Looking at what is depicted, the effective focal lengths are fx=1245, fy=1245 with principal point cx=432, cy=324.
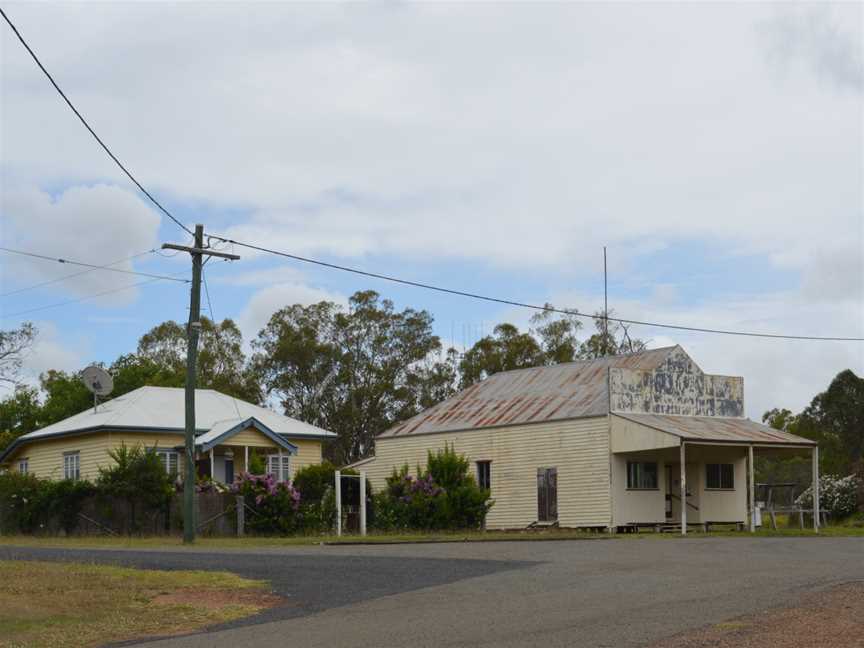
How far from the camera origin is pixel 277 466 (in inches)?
1762

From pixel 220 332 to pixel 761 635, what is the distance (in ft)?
218

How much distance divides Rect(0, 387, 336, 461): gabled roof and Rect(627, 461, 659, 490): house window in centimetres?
1277

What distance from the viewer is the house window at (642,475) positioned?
123ft

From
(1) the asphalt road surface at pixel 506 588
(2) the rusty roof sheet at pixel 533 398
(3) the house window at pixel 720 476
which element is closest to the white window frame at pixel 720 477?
(3) the house window at pixel 720 476

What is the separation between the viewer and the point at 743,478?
137ft

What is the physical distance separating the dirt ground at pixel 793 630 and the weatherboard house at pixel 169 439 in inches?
1181

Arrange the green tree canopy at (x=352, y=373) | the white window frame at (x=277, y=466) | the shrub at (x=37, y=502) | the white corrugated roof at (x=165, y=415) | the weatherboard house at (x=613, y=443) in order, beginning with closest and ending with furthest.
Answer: the weatherboard house at (x=613, y=443), the shrub at (x=37, y=502), the white corrugated roof at (x=165, y=415), the white window frame at (x=277, y=466), the green tree canopy at (x=352, y=373)

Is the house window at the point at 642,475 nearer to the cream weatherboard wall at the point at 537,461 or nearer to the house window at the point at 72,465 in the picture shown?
the cream weatherboard wall at the point at 537,461

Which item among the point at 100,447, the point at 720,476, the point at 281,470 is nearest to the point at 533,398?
the point at 720,476

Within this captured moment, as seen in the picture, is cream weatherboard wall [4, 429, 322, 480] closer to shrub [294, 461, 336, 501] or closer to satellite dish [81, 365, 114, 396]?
satellite dish [81, 365, 114, 396]

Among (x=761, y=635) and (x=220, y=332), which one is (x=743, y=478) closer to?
(x=761, y=635)

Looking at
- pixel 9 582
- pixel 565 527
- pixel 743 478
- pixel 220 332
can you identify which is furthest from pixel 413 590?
pixel 220 332

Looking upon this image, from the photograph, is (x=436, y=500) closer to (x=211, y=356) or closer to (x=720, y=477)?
(x=720, y=477)

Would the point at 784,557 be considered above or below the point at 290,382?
below
